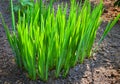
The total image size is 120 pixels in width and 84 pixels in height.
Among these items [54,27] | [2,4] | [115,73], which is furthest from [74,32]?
[2,4]

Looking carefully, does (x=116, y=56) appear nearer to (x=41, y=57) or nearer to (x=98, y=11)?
(x=98, y=11)

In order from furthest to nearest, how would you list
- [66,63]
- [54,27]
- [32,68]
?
1. [66,63]
2. [32,68]
3. [54,27]

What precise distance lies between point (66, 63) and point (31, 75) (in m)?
0.25

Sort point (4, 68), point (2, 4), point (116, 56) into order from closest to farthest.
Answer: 1. point (4, 68)
2. point (116, 56)
3. point (2, 4)

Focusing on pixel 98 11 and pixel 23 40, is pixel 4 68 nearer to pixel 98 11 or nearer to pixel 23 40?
pixel 23 40

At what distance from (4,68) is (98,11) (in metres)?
0.80

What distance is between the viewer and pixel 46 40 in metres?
1.55

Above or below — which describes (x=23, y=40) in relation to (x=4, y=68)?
above

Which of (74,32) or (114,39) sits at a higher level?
(74,32)

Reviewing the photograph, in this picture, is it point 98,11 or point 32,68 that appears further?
point 98,11

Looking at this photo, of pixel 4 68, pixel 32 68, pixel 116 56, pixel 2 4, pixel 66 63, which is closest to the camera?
pixel 32 68

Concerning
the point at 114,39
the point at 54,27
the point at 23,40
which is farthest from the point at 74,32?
the point at 114,39

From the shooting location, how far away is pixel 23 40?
5.05 feet

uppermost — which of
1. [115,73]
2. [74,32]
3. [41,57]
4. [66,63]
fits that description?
[74,32]
